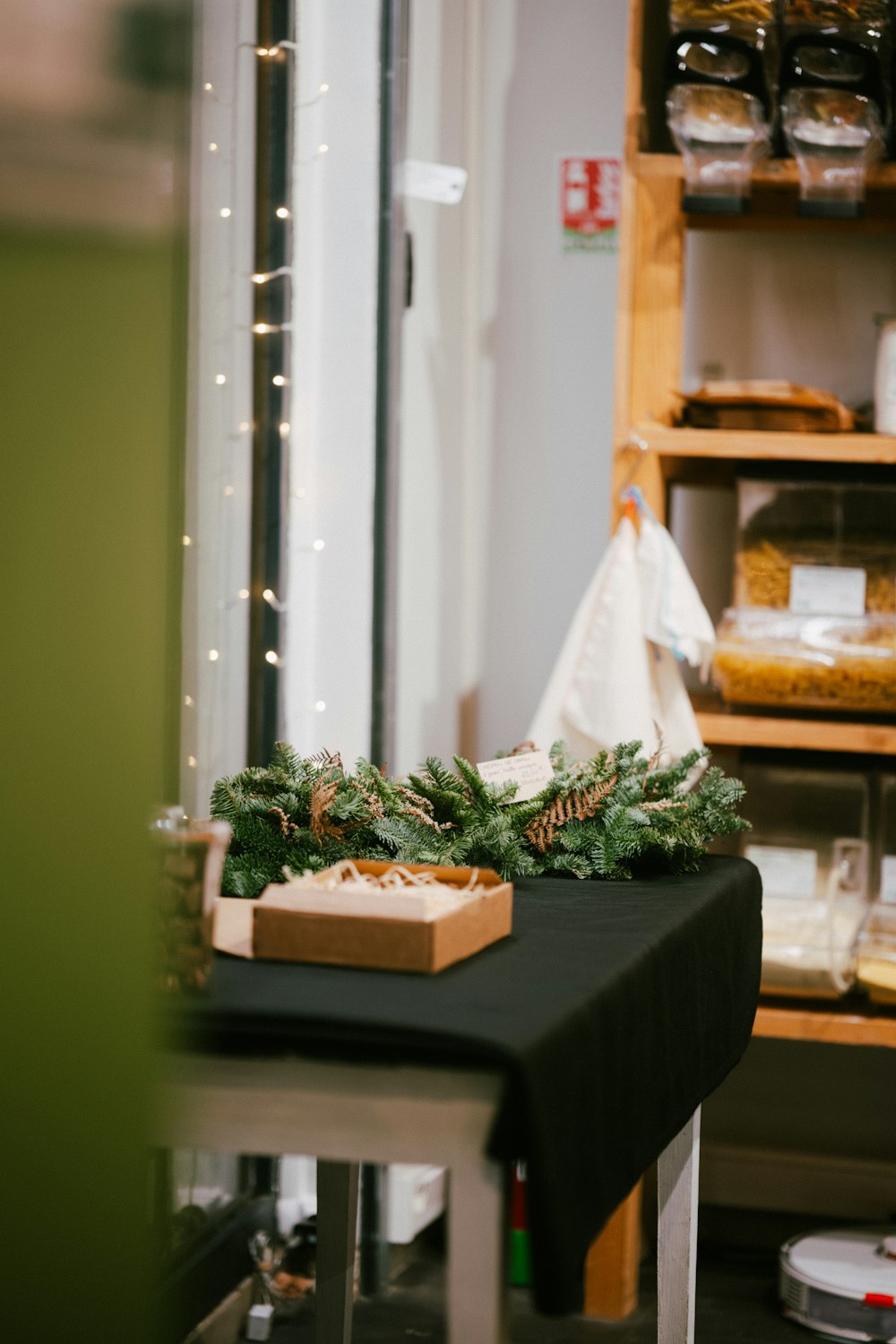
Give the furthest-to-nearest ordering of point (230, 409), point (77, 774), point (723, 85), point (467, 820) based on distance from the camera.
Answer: point (723, 85) → point (230, 409) → point (467, 820) → point (77, 774)

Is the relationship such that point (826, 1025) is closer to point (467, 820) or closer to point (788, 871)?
point (788, 871)

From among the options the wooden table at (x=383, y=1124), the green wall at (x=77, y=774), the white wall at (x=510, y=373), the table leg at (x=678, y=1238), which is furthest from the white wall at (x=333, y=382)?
the green wall at (x=77, y=774)

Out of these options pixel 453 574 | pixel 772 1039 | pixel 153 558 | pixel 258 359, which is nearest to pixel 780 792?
pixel 772 1039

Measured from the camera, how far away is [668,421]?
252cm

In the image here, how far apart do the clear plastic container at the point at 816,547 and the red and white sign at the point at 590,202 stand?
2.30ft

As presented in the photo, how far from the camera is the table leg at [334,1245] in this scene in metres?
1.66

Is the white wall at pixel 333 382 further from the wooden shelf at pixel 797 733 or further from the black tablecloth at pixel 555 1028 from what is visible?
the black tablecloth at pixel 555 1028

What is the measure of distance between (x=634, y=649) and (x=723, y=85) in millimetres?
880

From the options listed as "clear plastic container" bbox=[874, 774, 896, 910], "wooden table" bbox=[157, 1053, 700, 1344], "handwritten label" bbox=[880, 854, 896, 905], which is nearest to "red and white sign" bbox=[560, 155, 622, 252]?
"clear plastic container" bbox=[874, 774, 896, 910]

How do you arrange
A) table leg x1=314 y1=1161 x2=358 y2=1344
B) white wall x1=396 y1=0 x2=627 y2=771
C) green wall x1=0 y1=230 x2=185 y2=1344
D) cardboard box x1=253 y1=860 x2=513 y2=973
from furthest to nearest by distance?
white wall x1=396 y1=0 x2=627 y2=771, table leg x1=314 y1=1161 x2=358 y2=1344, cardboard box x1=253 y1=860 x2=513 y2=973, green wall x1=0 y1=230 x2=185 y2=1344

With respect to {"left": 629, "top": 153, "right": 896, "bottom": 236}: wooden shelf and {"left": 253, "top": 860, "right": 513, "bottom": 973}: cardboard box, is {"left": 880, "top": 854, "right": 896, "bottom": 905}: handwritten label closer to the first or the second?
{"left": 629, "top": 153, "right": 896, "bottom": 236}: wooden shelf

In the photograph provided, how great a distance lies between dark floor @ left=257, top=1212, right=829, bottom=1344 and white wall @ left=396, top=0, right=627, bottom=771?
91 centimetres

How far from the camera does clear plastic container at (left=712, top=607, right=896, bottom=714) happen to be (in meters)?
2.36

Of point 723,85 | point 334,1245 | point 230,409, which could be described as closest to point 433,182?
point 723,85
